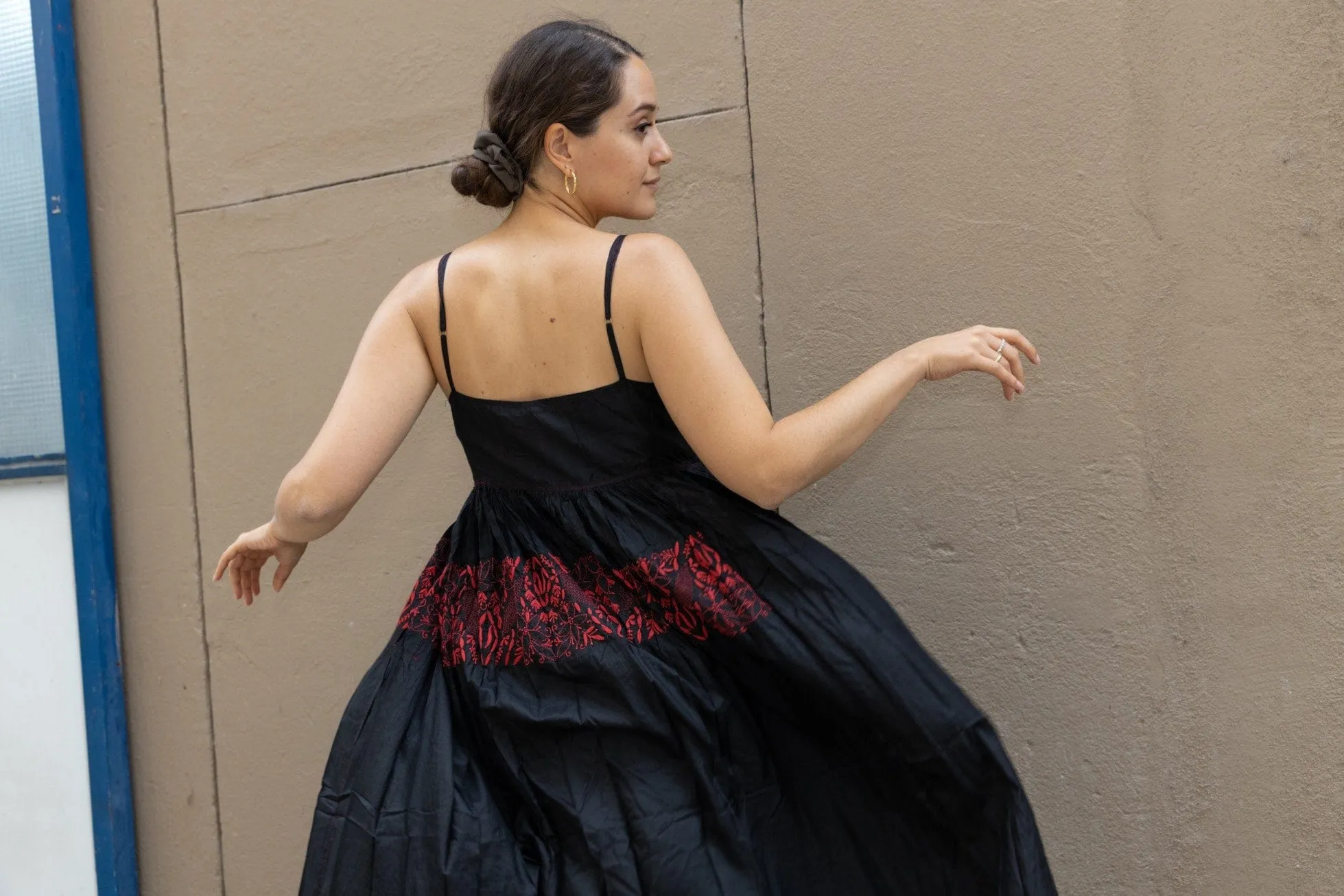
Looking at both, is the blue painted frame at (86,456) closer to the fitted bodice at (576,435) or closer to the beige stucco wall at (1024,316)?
the beige stucco wall at (1024,316)

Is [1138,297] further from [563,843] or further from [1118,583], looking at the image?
[563,843]

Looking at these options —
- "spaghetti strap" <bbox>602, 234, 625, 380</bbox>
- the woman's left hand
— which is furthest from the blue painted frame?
"spaghetti strap" <bbox>602, 234, 625, 380</bbox>

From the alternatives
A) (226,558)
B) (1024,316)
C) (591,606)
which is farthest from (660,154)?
(226,558)

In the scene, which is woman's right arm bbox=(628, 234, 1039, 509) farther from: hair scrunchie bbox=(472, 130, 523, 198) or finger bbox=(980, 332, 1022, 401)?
hair scrunchie bbox=(472, 130, 523, 198)

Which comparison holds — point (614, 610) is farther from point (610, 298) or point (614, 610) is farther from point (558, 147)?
point (558, 147)

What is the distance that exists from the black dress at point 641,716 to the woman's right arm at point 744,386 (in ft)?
0.31

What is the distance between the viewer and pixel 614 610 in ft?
7.22

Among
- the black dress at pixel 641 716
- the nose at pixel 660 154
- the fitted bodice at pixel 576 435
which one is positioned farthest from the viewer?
the nose at pixel 660 154

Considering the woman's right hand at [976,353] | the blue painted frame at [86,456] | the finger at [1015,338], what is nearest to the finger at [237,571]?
the woman's right hand at [976,353]

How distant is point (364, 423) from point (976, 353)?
0.98 metres

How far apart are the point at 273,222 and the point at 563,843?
2.26 meters

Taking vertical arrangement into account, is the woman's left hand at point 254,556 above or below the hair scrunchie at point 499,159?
below

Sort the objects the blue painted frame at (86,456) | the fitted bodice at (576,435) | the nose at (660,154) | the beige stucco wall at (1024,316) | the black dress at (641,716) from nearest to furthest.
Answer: the black dress at (641,716) → the fitted bodice at (576,435) → the nose at (660,154) → the beige stucco wall at (1024,316) → the blue painted frame at (86,456)

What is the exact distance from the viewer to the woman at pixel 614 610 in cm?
209
